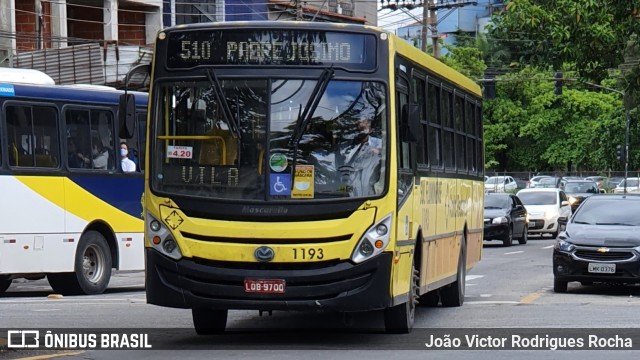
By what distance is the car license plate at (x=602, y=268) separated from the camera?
19750 millimetres

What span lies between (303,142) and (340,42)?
1018mm

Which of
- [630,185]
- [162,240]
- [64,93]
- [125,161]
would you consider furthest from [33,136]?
[630,185]

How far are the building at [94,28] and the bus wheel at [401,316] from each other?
1005 inches

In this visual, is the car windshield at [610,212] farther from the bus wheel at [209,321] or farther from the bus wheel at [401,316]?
the bus wheel at [209,321]

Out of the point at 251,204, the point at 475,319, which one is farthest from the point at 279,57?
the point at 475,319

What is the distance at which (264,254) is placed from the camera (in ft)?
38.8

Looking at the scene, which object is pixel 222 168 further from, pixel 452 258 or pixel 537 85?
pixel 537 85

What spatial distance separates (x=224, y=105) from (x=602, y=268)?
30.7 feet

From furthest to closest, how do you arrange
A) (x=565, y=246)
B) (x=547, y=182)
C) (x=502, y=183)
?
(x=502, y=183)
(x=547, y=182)
(x=565, y=246)

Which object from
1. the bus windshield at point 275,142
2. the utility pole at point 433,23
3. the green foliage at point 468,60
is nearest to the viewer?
the bus windshield at point 275,142

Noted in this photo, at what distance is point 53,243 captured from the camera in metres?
19.7

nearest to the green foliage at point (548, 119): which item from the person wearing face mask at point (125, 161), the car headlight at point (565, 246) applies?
the car headlight at point (565, 246)

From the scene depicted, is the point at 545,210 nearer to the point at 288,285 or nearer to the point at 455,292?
the point at 455,292

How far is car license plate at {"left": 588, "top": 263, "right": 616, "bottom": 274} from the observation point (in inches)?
778
